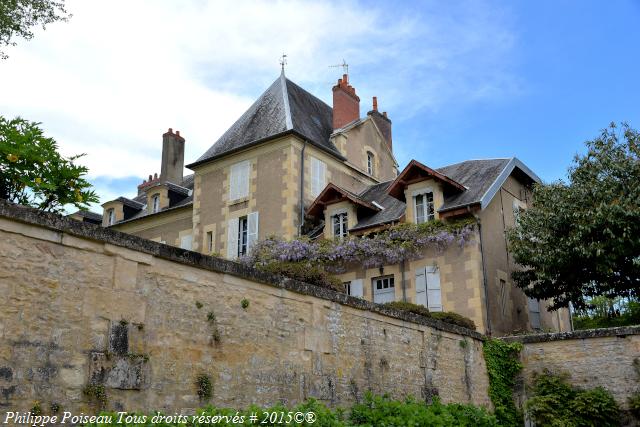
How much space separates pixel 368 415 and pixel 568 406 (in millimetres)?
5147

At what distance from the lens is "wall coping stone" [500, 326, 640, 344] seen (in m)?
11.0

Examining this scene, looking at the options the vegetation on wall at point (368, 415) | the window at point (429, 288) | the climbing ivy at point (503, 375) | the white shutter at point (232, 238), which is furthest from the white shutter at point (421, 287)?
the white shutter at point (232, 238)

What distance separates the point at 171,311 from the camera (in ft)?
19.7

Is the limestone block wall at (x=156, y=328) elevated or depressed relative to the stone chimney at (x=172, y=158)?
depressed

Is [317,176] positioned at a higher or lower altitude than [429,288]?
higher

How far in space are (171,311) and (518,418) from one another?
814 centimetres

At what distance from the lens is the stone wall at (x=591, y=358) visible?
10922mm

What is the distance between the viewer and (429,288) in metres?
15.3

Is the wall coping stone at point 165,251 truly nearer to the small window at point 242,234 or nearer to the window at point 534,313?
the window at point 534,313

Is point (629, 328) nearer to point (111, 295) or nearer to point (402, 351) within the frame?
point (402, 351)

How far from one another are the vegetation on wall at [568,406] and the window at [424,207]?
18.0 ft

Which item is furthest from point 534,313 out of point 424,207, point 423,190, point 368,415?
point 368,415

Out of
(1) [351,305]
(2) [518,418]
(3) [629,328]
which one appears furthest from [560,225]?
(1) [351,305]

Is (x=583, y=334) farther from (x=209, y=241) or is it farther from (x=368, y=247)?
(x=209, y=241)
